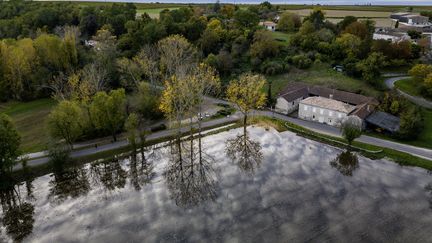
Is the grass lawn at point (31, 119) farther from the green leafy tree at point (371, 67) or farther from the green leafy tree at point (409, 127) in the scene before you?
the green leafy tree at point (371, 67)

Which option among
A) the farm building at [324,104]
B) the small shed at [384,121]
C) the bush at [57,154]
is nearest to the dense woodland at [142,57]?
the small shed at [384,121]

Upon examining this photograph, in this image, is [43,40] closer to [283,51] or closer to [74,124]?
[74,124]

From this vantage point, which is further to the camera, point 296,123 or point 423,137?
point 296,123

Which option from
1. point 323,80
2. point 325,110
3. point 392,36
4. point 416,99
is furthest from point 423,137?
point 392,36

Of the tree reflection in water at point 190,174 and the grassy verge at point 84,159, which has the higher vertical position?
the grassy verge at point 84,159

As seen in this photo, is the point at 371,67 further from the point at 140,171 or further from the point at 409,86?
the point at 140,171

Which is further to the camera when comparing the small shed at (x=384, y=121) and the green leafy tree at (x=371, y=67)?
the green leafy tree at (x=371, y=67)

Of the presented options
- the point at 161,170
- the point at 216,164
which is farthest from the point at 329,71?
the point at 161,170
